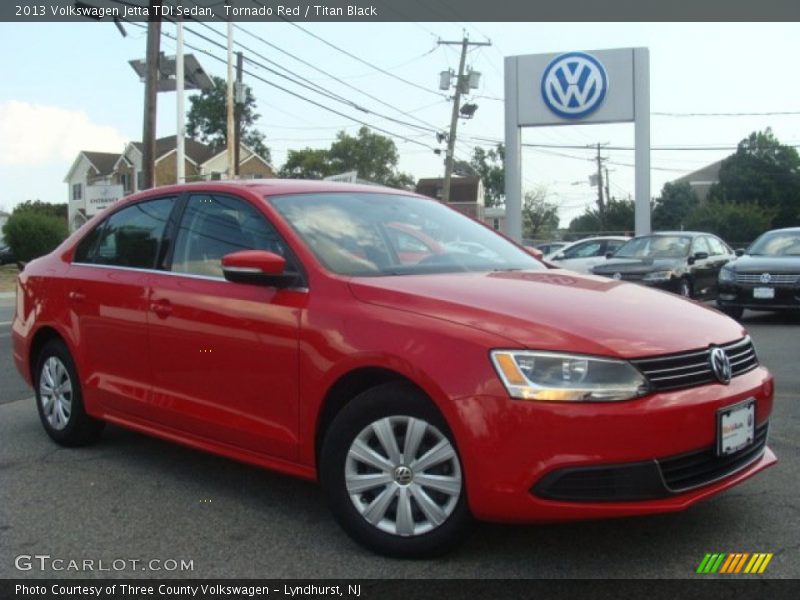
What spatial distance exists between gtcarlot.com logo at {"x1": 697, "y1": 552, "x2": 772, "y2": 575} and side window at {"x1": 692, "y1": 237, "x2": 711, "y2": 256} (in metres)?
12.2

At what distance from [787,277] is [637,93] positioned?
9811 millimetres

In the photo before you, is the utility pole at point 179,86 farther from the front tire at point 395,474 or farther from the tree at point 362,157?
the tree at point 362,157

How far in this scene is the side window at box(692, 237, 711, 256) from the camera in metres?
15.0

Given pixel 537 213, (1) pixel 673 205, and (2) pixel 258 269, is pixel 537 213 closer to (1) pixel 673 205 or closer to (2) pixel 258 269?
(1) pixel 673 205

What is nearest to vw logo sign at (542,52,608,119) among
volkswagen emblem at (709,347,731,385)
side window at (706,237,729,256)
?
side window at (706,237,729,256)

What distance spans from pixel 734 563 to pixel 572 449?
90 cm

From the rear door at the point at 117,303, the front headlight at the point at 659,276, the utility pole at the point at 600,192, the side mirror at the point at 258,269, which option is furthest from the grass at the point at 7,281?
the utility pole at the point at 600,192

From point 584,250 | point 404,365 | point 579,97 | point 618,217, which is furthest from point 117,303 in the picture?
point 618,217

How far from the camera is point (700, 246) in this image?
1525cm

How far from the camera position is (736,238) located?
162ft

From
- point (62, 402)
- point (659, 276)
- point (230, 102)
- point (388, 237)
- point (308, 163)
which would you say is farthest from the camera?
point (308, 163)

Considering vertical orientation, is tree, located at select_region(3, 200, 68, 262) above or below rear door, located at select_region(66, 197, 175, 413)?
above

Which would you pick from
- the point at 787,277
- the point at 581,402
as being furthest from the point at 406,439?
the point at 787,277

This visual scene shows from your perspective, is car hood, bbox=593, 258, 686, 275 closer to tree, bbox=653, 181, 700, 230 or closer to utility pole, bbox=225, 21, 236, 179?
utility pole, bbox=225, 21, 236, 179
